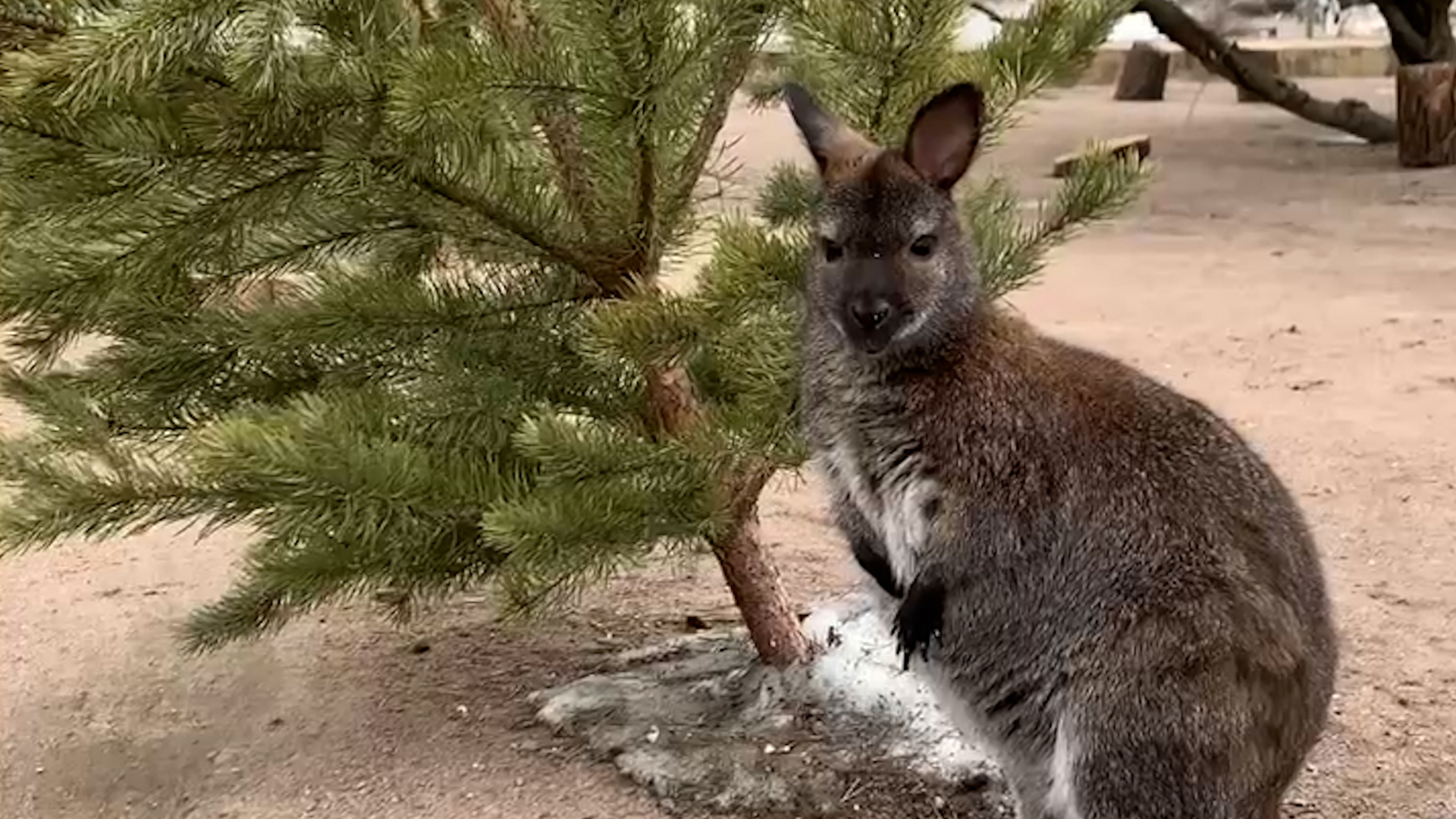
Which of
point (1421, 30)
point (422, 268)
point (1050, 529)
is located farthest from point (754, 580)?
point (1421, 30)

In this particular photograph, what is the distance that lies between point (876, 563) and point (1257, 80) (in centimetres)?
895

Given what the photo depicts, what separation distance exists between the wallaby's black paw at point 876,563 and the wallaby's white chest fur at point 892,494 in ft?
0.07

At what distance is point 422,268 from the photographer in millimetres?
3045

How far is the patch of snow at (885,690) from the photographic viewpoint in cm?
291

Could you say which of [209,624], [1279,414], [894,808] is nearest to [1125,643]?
[894,808]

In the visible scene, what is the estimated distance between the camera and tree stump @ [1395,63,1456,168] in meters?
10.1

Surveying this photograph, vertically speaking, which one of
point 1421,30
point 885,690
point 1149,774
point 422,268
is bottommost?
point 1421,30

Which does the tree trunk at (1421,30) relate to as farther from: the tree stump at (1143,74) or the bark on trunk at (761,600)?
the bark on trunk at (761,600)

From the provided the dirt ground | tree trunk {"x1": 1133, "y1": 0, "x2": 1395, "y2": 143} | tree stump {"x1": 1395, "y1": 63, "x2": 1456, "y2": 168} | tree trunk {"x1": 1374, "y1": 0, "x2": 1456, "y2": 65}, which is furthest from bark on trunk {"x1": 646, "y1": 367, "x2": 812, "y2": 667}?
tree trunk {"x1": 1374, "y1": 0, "x2": 1456, "y2": 65}

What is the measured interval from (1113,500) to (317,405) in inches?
44.4

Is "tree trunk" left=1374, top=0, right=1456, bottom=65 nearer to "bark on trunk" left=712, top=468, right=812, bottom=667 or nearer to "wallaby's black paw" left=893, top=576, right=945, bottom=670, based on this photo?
"bark on trunk" left=712, top=468, right=812, bottom=667

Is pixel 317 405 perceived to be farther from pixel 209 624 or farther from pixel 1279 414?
pixel 1279 414

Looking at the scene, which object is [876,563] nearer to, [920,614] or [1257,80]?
[920,614]

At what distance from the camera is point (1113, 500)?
2316 mm
